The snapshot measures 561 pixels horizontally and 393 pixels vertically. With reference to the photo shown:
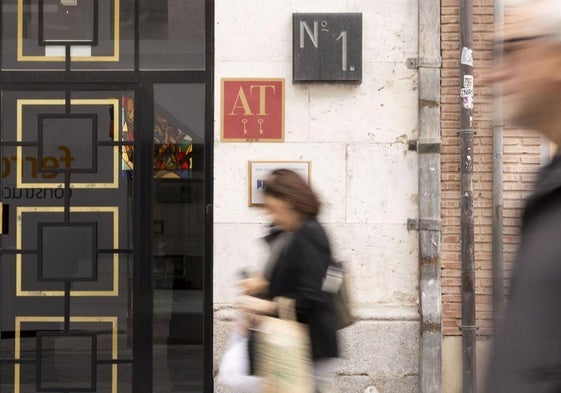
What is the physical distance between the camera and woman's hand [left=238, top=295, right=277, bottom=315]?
4.41 m

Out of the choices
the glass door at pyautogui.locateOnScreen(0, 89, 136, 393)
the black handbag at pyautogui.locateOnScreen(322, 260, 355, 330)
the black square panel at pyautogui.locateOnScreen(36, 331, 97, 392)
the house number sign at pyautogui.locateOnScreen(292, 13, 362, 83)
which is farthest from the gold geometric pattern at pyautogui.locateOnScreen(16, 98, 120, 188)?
the black handbag at pyautogui.locateOnScreen(322, 260, 355, 330)

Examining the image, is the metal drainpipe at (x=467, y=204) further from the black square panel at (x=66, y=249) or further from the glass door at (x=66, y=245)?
the black square panel at (x=66, y=249)

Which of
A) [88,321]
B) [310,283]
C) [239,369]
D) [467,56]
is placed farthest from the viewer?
[88,321]

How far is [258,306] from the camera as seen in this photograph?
4457 mm

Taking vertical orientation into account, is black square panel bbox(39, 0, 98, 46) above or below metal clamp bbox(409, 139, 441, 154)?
above

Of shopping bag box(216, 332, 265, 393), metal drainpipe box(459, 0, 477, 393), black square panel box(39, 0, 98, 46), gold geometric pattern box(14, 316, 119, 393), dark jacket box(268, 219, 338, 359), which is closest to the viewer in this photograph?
dark jacket box(268, 219, 338, 359)

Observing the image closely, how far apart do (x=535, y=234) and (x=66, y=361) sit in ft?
22.5

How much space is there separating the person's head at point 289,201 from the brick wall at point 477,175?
3352 millimetres

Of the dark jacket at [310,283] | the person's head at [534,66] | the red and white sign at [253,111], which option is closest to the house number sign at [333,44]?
the red and white sign at [253,111]

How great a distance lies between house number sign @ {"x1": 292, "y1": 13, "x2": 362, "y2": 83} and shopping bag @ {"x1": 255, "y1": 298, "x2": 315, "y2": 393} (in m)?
3.74

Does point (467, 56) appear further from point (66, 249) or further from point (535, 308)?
point (535, 308)

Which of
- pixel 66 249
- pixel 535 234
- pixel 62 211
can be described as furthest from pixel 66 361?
pixel 535 234

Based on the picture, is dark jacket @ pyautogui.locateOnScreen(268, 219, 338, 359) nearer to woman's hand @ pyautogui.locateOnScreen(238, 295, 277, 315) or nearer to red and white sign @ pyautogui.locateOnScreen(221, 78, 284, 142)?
woman's hand @ pyautogui.locateOnScreen(238, 295, 277, 315)

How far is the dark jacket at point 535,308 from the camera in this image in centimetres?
169
